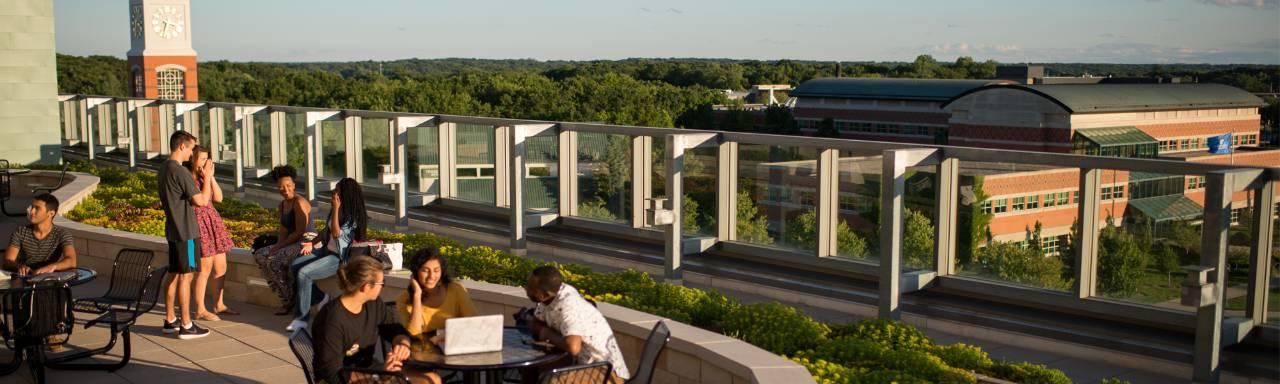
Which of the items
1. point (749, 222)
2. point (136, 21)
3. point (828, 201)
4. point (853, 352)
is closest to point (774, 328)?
point (853, 352)

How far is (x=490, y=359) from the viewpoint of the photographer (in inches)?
230

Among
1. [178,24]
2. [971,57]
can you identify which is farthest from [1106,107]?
[971,57]

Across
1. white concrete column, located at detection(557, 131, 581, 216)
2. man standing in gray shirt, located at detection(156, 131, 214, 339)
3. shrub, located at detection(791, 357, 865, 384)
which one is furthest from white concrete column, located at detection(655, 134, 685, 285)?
shrub, located at detection(791, 357, 865, 384)

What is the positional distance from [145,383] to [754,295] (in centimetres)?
613

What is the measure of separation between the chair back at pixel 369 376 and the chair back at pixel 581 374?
27.5 inches

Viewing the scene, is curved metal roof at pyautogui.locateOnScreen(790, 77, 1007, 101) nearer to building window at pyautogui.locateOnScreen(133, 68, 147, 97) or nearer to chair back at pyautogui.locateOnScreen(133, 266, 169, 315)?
building window at pyautogui.locateOnScreen(133, 68, 147, 97)

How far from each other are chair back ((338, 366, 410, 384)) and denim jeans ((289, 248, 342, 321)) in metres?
3.36

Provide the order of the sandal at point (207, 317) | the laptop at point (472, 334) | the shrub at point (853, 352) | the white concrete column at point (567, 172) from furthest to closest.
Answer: the white concrete column at point (567, 172), the sandal at point (207, 317), the shrub at point (853, 352), the laptop at point (472, 334)

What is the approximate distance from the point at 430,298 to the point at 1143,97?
102 m

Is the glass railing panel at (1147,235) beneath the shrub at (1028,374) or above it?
above

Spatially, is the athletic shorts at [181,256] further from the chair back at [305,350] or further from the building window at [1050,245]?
the building window at [1050,245]

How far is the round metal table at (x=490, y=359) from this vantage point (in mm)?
5703

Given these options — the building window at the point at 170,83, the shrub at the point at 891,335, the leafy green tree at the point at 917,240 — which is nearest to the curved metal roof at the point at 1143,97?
the building window at the point at 170,83

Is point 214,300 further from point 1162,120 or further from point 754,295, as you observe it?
point 1162,120
